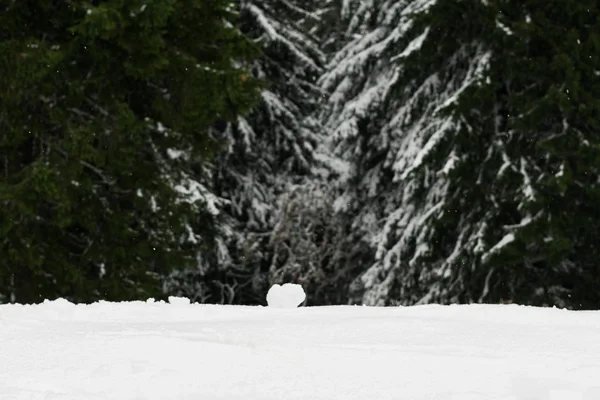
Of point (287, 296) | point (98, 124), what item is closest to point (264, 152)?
point (98, 124)

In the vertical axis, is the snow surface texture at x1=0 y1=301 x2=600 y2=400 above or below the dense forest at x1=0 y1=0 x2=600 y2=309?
above

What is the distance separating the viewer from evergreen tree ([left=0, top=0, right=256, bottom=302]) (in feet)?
31.2

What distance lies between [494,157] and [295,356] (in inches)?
393

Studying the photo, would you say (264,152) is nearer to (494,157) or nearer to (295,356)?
(494,157)

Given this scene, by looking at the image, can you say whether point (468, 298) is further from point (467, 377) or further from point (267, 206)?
point (467, 377)

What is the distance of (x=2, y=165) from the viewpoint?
33.7 ft

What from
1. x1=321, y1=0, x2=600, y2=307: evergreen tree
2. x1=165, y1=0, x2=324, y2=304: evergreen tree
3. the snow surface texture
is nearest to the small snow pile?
the snow surface texture

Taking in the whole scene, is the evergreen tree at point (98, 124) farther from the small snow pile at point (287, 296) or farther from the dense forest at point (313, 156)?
the small snow pile at point (287, 296)


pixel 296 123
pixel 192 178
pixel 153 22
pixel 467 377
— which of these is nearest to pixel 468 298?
pixel 192 178

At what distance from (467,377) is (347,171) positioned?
1587 centimetres

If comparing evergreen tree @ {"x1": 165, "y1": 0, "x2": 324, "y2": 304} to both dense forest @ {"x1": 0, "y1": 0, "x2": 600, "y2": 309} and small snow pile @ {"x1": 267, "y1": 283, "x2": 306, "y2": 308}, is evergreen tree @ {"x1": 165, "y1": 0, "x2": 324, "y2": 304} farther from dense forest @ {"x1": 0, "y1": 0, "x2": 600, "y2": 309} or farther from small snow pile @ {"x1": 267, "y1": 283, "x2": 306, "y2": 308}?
small snow pile @ {"x1": 267, "y1": 283, "x2": 306, "y2": 308}

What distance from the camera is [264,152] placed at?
1988 centimetres

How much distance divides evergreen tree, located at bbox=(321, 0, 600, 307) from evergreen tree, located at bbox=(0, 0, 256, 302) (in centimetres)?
375

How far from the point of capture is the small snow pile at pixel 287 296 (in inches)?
205
